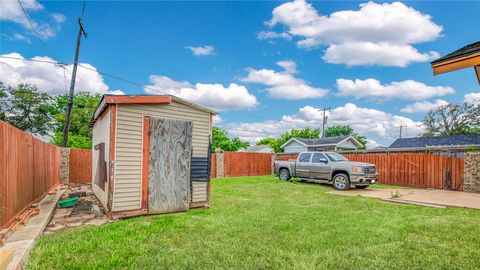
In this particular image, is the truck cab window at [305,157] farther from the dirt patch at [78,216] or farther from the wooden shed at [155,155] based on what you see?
the dirt patch at [78,216]

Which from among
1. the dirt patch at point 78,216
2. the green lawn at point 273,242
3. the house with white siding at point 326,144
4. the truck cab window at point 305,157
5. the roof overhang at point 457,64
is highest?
the roof overhang at point 457,64

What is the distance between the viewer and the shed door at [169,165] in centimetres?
666

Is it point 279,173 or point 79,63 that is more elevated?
point 79,63

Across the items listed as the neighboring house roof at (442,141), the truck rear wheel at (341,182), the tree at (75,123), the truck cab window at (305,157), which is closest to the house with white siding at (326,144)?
the neighboring house roof at (442,141)

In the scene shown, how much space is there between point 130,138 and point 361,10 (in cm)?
968

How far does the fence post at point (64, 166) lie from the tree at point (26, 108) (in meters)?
15.1

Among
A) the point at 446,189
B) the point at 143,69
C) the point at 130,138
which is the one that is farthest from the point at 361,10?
the point at 143,69

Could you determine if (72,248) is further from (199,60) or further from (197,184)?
(199,60)

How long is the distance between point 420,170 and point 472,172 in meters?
2.20

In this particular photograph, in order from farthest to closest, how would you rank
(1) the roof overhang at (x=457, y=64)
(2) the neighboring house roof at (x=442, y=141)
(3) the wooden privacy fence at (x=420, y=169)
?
(2) the neighboring house roof at (x=442, y=141) < (3) the wooden privacy fence at (x=420, y=169) < (1) the roof overhang at (x=457, y=64)

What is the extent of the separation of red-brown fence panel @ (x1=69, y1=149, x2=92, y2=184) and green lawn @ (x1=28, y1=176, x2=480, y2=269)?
34.8ft

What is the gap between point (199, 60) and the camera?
17250mm

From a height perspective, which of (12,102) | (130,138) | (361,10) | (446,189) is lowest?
(446,189)

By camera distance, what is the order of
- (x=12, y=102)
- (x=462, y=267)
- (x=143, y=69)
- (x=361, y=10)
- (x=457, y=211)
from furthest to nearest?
(x=12, y=102), (x=143, y=69), (x=361, y=10), (x=457, y=211), (x=462, y=267)
